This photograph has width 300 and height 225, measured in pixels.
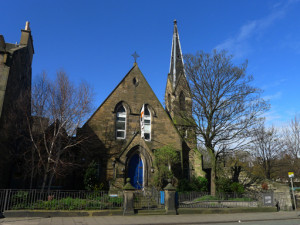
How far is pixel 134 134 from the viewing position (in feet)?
60.5

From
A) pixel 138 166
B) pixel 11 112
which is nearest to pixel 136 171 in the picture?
pixel 138 166

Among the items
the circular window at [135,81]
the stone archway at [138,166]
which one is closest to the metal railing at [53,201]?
the stone archway at [138,166]

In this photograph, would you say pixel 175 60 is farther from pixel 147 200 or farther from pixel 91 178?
pixel 147 200

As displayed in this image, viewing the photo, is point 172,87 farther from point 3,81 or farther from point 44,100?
point 3,81

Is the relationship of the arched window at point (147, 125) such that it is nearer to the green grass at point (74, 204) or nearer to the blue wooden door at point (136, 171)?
the blue wooden door at point (136, 171)

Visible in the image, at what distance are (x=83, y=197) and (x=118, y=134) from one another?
754 centimetres

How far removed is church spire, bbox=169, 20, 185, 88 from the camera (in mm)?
30553

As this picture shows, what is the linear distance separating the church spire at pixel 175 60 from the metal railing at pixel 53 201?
19159 mm

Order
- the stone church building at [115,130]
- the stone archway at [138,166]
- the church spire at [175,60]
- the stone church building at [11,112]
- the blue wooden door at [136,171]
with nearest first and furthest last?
the stone church building at [11,112]
the stone church building at [115,130]
the stone archway at [138,166]
the blue wooden door at [136,171]
the church spire at [175,60]

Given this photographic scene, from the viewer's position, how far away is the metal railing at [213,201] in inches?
550

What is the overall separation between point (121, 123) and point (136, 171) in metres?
4.47

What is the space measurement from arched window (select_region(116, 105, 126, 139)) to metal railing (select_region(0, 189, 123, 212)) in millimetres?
7297

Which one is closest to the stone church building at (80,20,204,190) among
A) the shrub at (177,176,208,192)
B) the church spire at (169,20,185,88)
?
the shrub at (177,176,208,192)

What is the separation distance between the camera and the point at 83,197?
42.7 ft
